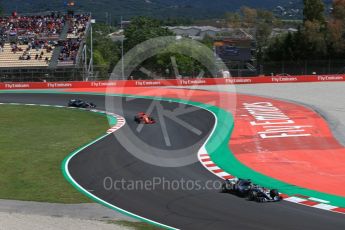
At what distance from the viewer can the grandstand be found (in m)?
58.1

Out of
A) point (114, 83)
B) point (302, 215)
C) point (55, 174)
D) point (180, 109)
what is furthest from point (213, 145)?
point (114, 83)

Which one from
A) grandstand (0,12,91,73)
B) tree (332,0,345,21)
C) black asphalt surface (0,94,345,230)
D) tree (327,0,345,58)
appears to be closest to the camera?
black asphalt surface (0,94,345,230)

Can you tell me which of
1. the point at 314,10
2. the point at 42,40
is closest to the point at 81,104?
the point at 42,40

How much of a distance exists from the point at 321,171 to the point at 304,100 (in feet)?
70.7

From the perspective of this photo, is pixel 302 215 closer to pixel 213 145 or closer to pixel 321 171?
pixel 321 171

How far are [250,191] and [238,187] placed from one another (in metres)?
0.42

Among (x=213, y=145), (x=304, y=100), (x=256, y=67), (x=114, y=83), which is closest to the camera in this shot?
(x=213, y=145)

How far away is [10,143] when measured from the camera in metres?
23.4

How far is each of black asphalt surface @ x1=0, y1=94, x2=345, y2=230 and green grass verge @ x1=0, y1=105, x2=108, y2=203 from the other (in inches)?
32.1

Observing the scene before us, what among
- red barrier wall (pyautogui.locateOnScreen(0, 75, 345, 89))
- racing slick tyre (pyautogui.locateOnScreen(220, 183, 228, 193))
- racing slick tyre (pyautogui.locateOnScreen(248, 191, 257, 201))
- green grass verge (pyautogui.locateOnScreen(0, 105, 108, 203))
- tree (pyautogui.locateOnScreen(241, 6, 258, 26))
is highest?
tree (pyautogui.locateOnScreen(241, 6, 258, 26))

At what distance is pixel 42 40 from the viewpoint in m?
63.5

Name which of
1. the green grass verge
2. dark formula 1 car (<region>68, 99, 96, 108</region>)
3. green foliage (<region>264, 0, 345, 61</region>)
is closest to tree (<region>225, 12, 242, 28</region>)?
green foliage (<region>264, 0, 345, 61</region>)

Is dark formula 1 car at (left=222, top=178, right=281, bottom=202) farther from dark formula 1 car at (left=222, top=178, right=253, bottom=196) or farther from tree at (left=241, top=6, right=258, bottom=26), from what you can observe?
tree at (left=241, top=6, right=258, bottom=26)

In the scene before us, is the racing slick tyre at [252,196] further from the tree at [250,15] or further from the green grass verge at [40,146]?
the tree at [250,15]
